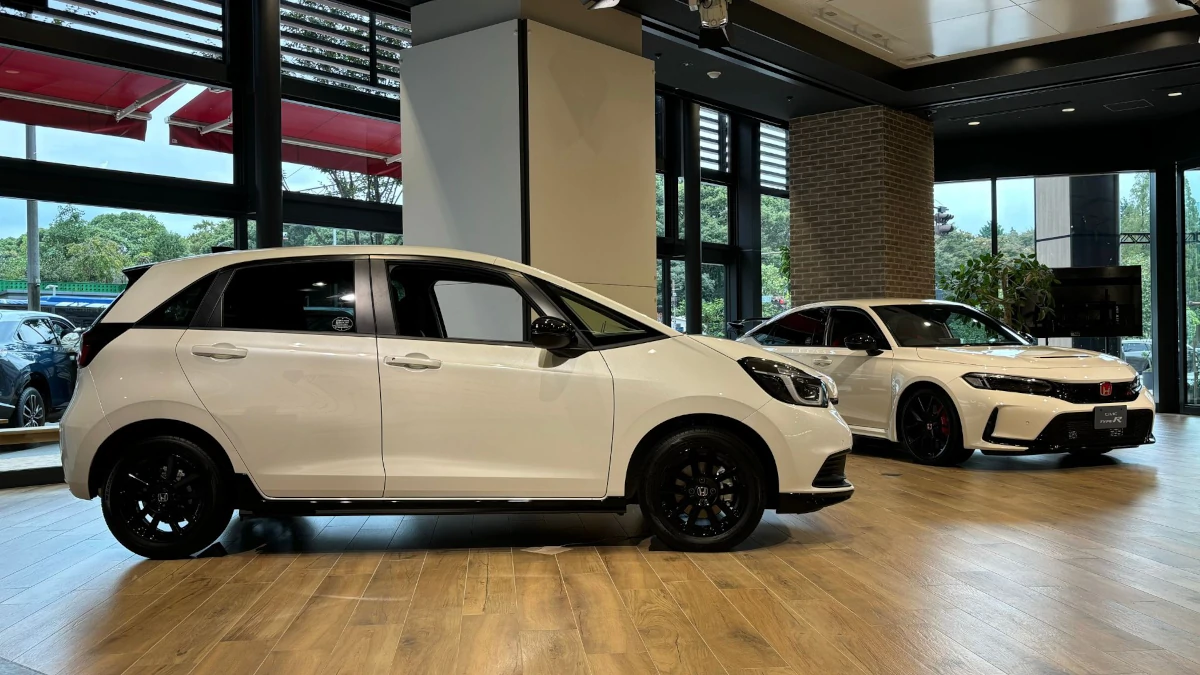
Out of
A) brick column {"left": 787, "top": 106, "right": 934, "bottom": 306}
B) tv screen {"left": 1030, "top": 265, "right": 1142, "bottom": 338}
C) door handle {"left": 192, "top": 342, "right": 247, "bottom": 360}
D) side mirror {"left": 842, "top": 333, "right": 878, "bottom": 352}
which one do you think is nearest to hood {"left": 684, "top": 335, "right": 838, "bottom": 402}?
door handle {"left": 192, "top": 342, "right": 247, "bottom": 360}

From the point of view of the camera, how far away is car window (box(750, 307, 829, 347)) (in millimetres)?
8039

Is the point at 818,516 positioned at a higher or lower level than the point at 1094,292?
lower

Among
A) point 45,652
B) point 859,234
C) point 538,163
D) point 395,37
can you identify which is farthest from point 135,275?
point 859,234

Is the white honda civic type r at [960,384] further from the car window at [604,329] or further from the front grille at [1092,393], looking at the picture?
A: the car window at [604,329]

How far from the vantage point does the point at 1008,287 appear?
1146 centimetres

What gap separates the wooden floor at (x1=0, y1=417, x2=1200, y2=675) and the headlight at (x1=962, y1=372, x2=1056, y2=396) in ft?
3.88

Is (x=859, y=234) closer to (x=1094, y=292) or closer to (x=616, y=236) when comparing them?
(x=1094, y=292)

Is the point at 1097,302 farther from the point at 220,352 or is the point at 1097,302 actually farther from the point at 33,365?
the point at 33,365

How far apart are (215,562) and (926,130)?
10.5 meters

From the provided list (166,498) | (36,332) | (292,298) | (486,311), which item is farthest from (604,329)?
(36,332)

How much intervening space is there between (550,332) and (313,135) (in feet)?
18.5

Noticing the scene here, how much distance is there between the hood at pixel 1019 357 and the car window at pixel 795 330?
112 cm

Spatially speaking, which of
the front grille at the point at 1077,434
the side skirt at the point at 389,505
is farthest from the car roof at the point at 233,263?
the front grille at the point at 1077,434

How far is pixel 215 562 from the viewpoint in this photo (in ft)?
13.6
